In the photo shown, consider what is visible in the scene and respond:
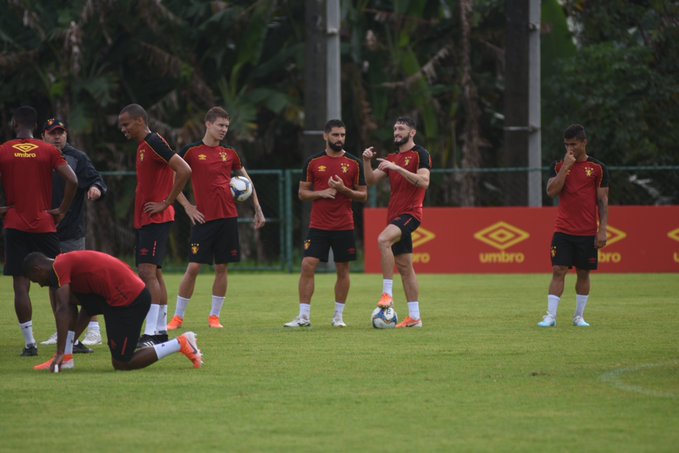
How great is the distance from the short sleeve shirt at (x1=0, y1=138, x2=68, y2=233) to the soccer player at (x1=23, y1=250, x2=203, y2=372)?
5.50ft

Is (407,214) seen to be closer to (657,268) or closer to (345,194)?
(345,194)

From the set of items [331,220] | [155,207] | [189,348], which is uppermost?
[155,207]

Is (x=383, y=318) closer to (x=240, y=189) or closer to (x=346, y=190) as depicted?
(x=346, y=190)

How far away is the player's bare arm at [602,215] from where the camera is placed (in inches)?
549

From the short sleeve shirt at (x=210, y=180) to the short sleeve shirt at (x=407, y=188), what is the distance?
183 centimetres

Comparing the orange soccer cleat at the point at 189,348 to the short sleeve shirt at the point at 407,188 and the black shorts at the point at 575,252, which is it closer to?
the short sleeve shirt at the point at 407,188

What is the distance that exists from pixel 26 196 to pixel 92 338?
1.78 meters

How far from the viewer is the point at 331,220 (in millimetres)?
14125

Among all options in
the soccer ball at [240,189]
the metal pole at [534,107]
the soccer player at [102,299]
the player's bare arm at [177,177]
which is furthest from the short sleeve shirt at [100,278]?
the metal pole at [534,107]

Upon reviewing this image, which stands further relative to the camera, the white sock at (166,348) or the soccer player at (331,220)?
the soccer player at (331,220)

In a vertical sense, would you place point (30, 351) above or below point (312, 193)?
below

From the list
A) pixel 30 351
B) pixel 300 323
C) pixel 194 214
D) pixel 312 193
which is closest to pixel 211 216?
pixel 194 214

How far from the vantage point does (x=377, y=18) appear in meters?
31.1

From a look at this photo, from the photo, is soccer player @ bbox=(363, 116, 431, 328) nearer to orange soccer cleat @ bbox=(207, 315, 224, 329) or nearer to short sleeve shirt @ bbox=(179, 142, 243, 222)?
short sleeve shirt @ bbox=(179, 142, 243, 222)
